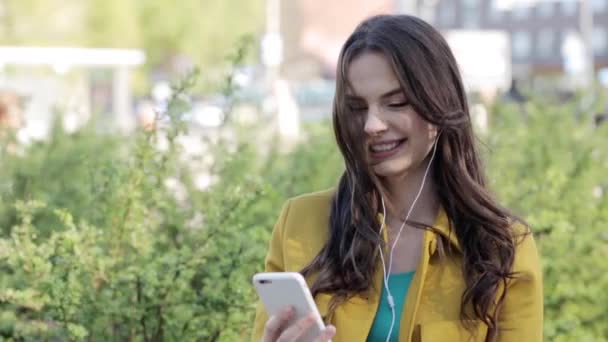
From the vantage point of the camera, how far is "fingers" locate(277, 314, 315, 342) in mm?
2141

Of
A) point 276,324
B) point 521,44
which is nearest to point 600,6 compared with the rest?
point 521,44

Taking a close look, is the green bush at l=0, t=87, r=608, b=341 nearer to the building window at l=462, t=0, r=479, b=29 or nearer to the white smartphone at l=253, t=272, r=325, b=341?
the white smartphone at l=253, t=272, r=325, b=341

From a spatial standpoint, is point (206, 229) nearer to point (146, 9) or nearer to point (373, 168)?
point (373, 168)

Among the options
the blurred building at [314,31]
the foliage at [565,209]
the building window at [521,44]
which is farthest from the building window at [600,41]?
the foliage at [565,209]

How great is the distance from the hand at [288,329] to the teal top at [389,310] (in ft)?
0.89

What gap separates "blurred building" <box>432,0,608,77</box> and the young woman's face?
73.3 m

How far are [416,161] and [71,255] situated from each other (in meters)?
1.21

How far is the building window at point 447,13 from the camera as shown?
260ft

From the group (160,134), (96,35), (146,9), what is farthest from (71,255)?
(146,9)

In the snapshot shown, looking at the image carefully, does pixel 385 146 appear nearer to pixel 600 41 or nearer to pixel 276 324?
pixel 276 324

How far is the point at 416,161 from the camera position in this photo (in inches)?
100

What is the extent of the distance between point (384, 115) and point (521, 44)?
Answer: 82323 mm

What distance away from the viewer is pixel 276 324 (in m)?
2.18

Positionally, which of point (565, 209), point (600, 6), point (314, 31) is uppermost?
point (565, 209)
